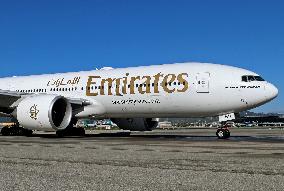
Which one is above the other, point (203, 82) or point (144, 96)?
point (203, 82)

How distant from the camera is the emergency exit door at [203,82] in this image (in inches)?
859

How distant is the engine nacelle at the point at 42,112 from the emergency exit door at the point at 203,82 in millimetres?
7597

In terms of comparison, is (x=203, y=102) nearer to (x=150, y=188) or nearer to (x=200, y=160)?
(x=200, y=160)

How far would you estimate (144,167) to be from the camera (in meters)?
8.93

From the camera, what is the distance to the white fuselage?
→ 21230 millimetres

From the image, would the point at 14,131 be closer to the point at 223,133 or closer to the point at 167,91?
the point at 167,91

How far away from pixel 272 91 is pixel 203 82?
363 centimetres

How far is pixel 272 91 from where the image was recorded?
2084cm

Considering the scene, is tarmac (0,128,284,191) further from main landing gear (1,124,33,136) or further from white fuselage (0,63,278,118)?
main landing gear (1,124,33,136)

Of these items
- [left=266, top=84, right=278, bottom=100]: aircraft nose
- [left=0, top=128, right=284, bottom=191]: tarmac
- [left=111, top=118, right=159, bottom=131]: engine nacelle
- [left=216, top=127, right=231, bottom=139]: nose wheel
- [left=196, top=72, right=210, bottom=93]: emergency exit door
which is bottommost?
[left=0, top=128, right=284, bottom=191]: tarmac

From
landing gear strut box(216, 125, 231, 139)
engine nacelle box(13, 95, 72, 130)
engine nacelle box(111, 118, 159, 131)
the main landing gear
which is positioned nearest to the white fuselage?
landing gear strut box(216, 125, 231, 139)

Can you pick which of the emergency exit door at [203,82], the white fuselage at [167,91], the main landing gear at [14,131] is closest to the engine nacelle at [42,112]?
the white fuselage at [167,91]

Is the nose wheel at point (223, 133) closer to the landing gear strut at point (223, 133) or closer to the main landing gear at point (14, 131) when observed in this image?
the landing gear strut at point (223, 133)

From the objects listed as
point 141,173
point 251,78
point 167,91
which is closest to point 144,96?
point 167,91
